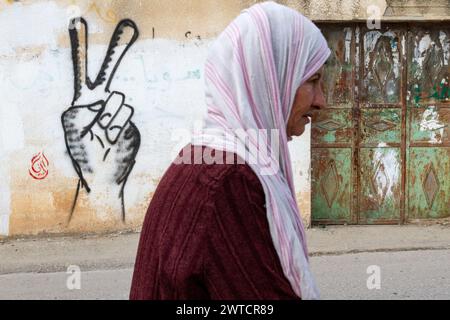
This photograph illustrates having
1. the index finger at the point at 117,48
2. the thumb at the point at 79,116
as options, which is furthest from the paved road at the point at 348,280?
the index finger at the point at 117,48

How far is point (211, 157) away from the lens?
5.41 feet

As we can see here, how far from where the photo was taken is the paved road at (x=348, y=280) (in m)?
5.25

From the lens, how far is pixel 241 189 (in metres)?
1.60

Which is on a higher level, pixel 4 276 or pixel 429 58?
pixel 429 58

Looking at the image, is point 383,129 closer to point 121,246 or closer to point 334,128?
point 334,128

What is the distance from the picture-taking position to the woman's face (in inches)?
75.2

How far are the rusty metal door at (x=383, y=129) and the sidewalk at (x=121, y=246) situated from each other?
279 millimetres

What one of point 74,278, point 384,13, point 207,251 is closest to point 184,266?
point 207,251

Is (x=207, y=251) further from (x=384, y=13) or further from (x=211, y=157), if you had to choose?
(x=384, y=13)

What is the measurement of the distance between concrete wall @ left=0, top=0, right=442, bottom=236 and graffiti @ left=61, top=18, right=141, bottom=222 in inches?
0.6

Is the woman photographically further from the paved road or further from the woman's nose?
the paved road

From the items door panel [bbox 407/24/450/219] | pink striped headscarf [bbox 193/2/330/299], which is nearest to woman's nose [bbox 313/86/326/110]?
pink striped headscarf [bbox 193/2/330/299]

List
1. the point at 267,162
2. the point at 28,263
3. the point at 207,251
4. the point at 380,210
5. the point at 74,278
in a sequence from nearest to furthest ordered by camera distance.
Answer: the point at 207,251, the point at 267,162, the point at 74,278, the point at 28,263, the point at 380,210

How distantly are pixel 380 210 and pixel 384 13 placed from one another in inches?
81.3
